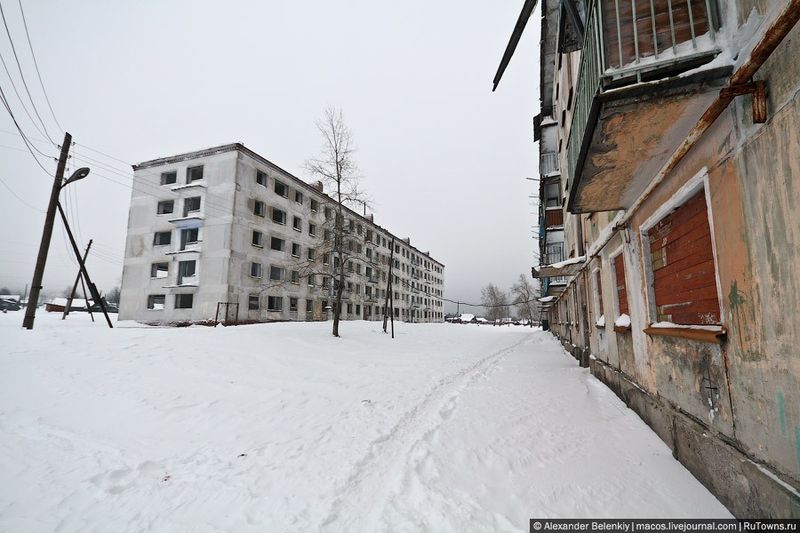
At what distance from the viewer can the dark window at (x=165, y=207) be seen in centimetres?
2600

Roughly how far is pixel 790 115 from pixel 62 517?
5.96 meters

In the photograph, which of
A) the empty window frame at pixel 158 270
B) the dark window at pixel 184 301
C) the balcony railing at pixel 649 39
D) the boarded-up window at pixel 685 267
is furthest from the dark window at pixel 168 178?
the boarded-up window at pixel 685 267

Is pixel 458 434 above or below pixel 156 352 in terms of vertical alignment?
below

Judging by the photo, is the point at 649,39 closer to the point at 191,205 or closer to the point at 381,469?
the point at 381,469

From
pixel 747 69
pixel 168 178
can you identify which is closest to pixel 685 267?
pixel 747 69

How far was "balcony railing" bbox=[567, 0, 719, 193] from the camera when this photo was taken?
2908 millimetres

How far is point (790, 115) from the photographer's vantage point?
7.07 ft

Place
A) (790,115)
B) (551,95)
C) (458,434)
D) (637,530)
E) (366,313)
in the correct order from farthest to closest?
(366,313)
(551,95)
(458,434)
(637,530)
(790,115)

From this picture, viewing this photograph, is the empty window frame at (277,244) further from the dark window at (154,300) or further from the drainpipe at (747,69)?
the drainpipe at (747,69)

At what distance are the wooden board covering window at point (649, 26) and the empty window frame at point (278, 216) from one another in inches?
1051

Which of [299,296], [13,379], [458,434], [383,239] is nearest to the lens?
[458,434]

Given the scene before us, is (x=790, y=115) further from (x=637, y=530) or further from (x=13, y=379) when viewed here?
(x=13, y=379)

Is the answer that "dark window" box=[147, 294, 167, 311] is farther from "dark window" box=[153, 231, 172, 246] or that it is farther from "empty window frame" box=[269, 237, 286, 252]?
"empty window frame" box=[269, 237, 286, 252]

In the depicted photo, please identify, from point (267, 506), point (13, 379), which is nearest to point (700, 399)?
point (267, 506)
